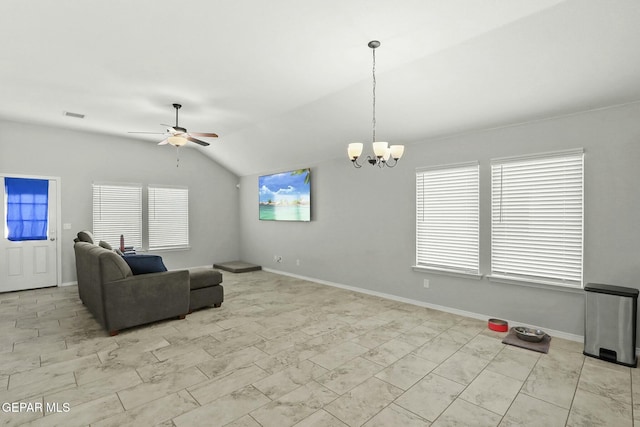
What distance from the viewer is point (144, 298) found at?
13.0ft

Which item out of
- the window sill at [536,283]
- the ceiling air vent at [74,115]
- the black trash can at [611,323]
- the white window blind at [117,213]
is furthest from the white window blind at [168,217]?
the black trash can at [611,323]

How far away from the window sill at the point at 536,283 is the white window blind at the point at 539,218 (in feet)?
0.13

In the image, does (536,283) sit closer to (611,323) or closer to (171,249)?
(611,323)

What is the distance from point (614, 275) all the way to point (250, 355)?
12.8ft

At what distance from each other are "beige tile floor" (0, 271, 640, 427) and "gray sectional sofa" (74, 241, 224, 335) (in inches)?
7.1

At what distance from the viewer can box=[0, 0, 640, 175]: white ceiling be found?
8.55ft

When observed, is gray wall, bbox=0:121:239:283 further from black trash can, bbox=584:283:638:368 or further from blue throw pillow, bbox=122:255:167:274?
black trash can, bbox=584:283:638:368

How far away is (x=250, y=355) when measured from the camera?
3270 mm

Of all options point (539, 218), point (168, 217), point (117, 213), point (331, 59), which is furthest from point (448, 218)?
point (117, 213)

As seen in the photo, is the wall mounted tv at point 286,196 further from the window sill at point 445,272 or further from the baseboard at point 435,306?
the window sill at point 445,272

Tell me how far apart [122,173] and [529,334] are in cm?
772

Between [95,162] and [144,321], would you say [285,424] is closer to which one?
[144,321]

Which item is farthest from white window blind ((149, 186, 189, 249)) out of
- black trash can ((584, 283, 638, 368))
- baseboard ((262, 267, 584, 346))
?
black trash can ((584, 283, 638, 368))

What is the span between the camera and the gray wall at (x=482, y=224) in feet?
11.0
